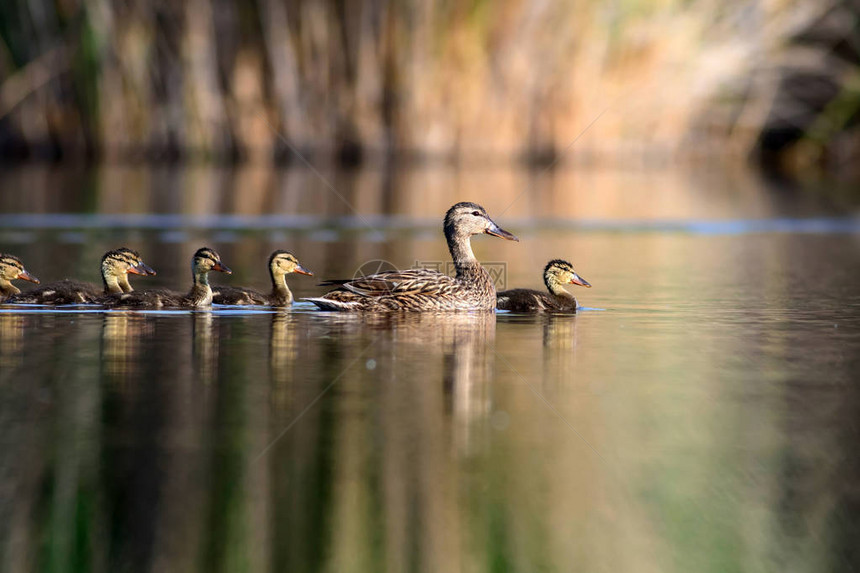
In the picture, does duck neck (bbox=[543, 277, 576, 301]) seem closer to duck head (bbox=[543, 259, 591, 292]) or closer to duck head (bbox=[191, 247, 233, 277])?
duck head (bbox=[543, 259, 591, 292])

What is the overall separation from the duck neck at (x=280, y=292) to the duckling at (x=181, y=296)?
0.39 m

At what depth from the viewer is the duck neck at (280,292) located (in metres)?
8.78

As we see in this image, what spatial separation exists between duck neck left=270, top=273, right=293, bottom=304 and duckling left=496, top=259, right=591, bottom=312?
1.29 m

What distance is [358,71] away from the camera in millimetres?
21641

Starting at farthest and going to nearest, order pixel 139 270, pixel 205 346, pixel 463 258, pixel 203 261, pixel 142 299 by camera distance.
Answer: pixel 463 258 → pixel 139 270 → pixel 203 261 → pixel 142 299 → pixel 205 346

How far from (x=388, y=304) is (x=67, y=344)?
6.89 ft

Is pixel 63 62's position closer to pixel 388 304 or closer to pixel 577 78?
pixel 577 78

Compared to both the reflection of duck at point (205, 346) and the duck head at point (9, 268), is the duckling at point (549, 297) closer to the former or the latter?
the reflection of duck at point (205, 346)

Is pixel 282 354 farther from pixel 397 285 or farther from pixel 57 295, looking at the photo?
pixel 57 295

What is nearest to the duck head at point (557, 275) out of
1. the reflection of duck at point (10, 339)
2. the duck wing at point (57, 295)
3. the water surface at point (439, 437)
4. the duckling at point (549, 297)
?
the duckling at point (549, 297)

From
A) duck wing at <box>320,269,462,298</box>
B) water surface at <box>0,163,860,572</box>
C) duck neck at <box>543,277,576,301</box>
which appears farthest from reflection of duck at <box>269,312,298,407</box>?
duck neck at <box>543,277,576,301</box>

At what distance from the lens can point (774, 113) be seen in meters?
26.4

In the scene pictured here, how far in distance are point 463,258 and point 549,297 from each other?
2.27 ft

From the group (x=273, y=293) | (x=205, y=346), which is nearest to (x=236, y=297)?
(x=273, y=293)
